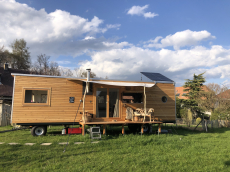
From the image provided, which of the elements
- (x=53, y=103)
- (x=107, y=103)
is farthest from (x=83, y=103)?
(x=53, y=103)

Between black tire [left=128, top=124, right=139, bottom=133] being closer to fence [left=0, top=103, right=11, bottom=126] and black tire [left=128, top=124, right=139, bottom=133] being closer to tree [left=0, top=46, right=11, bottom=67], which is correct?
fence [left=0, top=103, right=11, bottom=126]

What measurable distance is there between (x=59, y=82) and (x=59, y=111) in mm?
1429

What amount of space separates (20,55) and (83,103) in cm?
2307

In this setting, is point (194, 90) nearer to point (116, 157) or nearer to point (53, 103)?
point (53, 103)

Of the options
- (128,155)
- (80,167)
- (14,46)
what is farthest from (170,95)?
(14,46)

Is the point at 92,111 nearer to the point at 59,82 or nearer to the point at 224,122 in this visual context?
the point at 59,82

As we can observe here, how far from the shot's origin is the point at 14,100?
8.40 metres

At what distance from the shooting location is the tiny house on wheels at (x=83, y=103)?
848 cm

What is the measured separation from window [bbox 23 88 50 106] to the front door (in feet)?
8.13

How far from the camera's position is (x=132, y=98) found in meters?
9.75

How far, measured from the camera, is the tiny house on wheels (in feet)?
27.8

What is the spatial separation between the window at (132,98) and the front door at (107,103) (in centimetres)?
43

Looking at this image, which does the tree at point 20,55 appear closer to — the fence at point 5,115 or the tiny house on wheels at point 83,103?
the fence at point 5,115

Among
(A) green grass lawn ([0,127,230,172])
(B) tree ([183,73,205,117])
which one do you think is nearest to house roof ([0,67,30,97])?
(A) green grass lawn ([0,127,230,172])
